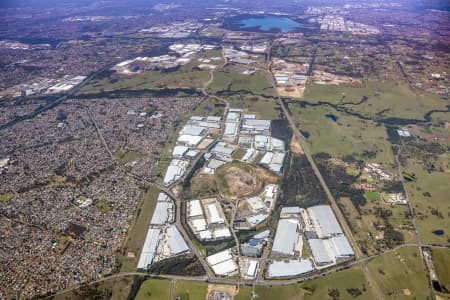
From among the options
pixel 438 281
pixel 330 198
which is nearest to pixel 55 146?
pixel 330 198

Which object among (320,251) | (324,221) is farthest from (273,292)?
(324,221)

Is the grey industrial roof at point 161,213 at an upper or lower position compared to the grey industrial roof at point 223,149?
lower

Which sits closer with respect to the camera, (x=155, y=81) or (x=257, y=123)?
(x=257, y=123)

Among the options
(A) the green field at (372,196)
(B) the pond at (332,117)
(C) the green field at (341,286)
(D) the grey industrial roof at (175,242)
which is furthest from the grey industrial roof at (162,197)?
(B) the pond at (332,117)

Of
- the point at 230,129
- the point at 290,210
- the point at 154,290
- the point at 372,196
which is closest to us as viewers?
the point at 154,290

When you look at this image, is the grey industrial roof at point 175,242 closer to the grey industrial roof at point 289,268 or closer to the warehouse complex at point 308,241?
the grey industrial roof at point 289,268

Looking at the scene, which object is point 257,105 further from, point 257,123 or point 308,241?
point 308,241

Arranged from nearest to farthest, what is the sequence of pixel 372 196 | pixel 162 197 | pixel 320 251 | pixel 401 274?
pixel 401 274
pixel 320 251
pixel 372 196
pixel 162 197
